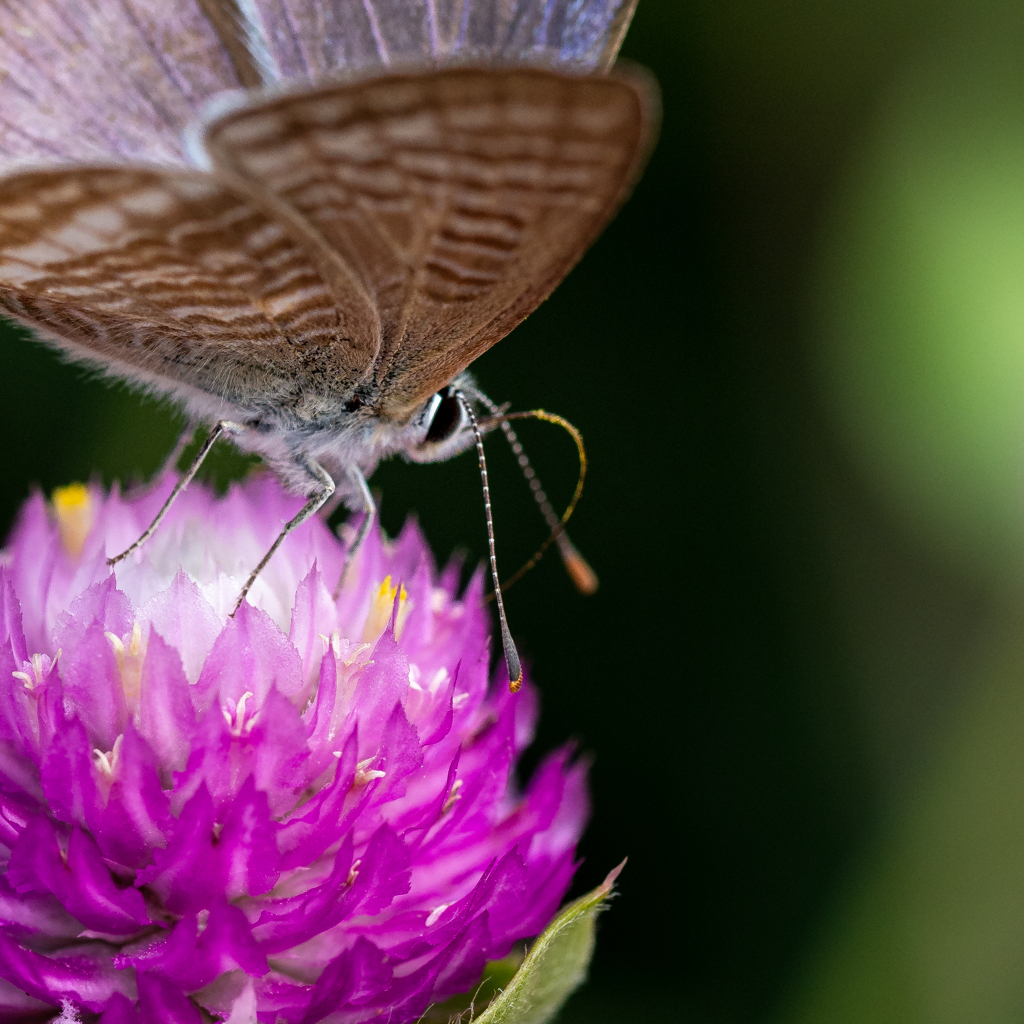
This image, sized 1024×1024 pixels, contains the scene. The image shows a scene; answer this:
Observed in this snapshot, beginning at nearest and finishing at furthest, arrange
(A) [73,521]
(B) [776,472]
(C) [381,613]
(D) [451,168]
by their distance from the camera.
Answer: (D) [451,168]
(C) [381,613]
(A) [73,521]
(B) [776,472]

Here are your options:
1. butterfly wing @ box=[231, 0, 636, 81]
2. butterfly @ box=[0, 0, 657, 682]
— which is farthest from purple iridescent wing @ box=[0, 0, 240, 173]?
butterfly wing @ box=[231, 0, 636, 81]

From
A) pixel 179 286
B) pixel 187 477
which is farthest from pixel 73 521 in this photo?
pixel 179 286

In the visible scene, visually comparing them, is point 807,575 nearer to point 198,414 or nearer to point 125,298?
point 198,414

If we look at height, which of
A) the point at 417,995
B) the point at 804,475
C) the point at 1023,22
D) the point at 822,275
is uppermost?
the point at 1023,22

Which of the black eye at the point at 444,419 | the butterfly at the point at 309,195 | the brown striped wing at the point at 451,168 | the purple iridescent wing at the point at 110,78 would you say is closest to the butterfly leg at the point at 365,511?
the butterfly at the point at 309,195

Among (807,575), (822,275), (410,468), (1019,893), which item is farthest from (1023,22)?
(1019,893)

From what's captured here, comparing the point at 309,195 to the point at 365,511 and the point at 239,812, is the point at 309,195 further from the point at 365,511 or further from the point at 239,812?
the point at 239,812

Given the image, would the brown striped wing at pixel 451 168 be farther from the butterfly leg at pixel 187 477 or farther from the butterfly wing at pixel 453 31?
the butterfly wing at pixel 453 31
